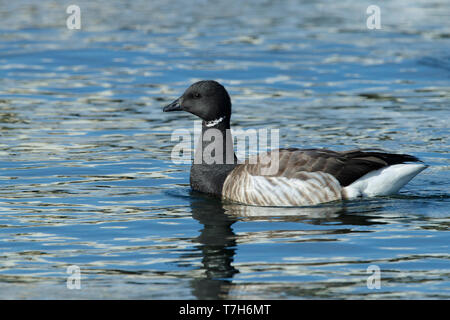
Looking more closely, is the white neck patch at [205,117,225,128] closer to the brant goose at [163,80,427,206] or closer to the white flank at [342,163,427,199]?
the brant goose at [163,80,427,206]

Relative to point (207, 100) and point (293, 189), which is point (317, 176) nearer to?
point (293, 189)

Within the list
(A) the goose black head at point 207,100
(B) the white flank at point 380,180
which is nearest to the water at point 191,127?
(B) the white flank at point 380,180

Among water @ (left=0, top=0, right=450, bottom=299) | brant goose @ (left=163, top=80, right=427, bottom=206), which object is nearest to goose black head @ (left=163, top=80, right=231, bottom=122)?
brant goose @ (left=163, top=80, right=427, bottom=206)

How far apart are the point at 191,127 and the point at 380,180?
669cm

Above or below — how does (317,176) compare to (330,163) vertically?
below

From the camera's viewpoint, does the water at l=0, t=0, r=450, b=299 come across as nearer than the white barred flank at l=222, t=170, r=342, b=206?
Yes

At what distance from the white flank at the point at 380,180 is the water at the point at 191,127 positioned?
0.64ft

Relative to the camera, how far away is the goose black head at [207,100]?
12.7m

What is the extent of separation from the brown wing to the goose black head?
1.27 metres

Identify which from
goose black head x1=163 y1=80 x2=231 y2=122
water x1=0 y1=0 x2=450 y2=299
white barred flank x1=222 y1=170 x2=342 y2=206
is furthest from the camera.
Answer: goose black head x1=163 y1=80 x2=231 y2=122

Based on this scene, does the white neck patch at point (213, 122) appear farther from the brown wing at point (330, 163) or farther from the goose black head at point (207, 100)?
the brown wing at point (330, 163)

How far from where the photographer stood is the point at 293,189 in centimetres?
1178

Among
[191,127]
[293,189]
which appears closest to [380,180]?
[293,189]

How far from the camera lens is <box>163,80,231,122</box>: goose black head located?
12695mm
